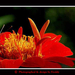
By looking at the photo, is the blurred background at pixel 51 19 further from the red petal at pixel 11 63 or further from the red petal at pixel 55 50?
the red petal at pixel 11 63

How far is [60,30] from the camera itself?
106cm

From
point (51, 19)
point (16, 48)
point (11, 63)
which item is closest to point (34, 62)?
point (11, 63)

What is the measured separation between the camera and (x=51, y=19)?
1.05m

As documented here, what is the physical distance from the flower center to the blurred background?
6.6 inches

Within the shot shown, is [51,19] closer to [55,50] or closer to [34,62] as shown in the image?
[55,50]

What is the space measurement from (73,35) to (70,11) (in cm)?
14

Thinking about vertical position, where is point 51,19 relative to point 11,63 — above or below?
above

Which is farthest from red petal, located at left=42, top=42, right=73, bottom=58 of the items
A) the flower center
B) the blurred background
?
the blurred background

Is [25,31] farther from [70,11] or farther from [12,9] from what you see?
[70,11]

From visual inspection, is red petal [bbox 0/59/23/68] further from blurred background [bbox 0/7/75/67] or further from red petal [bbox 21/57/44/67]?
blurred background [bbox 0/7/75/67]

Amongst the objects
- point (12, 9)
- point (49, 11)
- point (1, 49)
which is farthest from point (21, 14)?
point (1, 49)

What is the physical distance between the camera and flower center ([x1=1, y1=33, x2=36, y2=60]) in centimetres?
81

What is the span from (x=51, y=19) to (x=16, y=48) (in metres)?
0.33
